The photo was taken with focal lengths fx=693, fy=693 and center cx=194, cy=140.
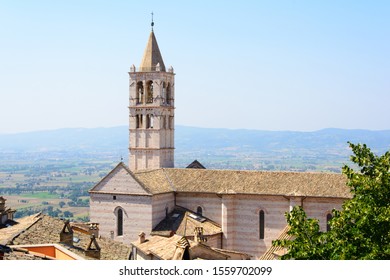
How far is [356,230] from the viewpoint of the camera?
17688 millimetres

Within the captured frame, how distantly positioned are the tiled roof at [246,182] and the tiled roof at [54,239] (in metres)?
12.1

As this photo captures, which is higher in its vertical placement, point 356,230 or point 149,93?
point 149,93

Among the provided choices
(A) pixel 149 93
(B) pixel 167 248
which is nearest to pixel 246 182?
(B) pixel 167 248

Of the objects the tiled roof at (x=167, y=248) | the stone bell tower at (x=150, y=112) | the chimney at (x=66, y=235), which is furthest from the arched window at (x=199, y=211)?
the chimney at (x=66, y=235)

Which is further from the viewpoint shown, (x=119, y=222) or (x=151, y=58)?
(x=151, y=58)

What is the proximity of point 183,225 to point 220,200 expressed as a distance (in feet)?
9.77

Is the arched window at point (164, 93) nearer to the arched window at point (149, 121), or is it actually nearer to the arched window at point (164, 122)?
the arched window at point (164, 122)

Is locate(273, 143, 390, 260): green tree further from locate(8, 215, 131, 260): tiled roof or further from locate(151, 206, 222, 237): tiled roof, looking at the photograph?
locate(151, 206, 222, 237): tiled roof

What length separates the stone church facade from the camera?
42.4 m

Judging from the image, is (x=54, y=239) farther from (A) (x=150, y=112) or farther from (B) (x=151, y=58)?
(B) (x=151, y=58)

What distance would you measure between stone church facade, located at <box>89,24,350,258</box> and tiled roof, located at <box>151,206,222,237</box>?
0.15 m

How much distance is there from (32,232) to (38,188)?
166 metres

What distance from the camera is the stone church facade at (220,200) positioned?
42416 millimetres
